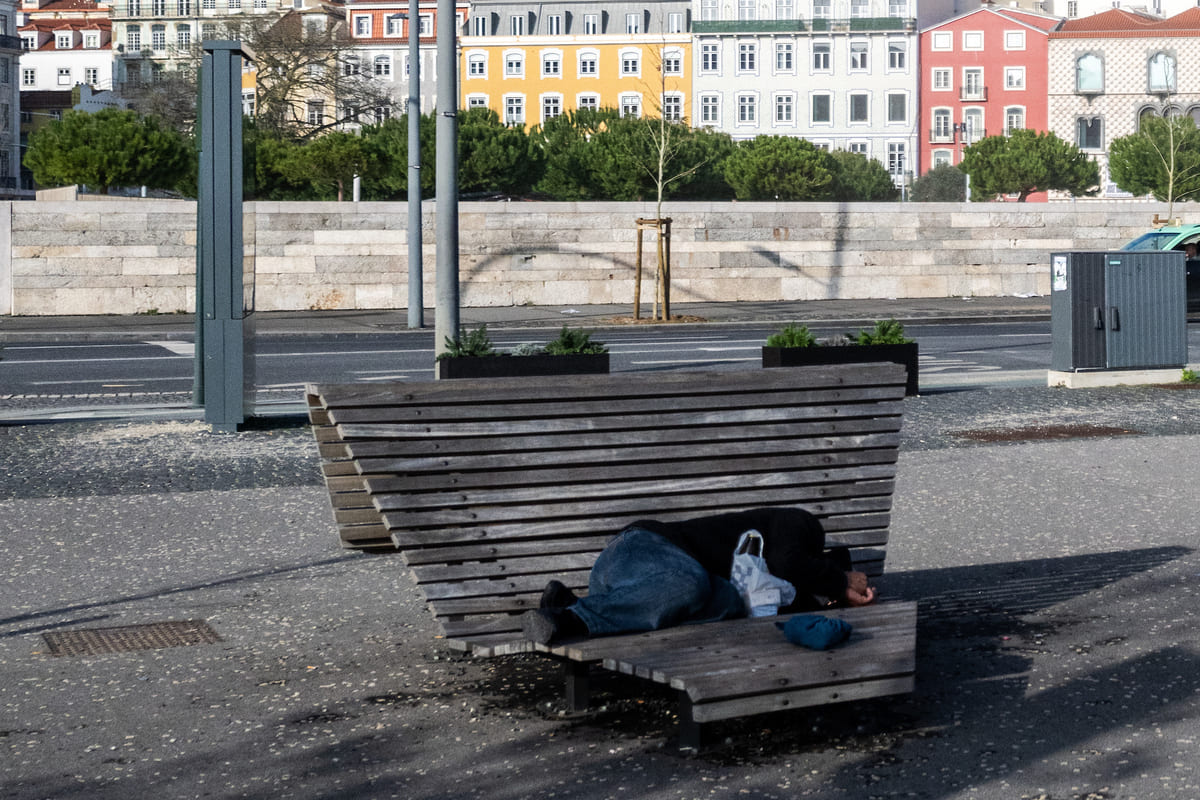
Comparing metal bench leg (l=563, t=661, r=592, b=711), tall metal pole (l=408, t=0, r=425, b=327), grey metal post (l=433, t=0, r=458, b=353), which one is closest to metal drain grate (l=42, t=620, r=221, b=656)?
metal bench leg (l=563, t=661, r=592, b=711)

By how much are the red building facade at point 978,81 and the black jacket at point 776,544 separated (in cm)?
9205

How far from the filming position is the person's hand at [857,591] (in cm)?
501

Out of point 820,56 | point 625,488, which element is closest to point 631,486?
point 625,488

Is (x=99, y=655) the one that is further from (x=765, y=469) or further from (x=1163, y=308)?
(x=1163, y=308)

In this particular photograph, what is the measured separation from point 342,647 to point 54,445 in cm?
613

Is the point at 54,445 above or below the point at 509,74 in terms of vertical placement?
below

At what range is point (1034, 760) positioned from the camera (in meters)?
4.26

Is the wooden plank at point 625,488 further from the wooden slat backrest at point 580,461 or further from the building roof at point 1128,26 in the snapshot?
the building roof at point 1128,26

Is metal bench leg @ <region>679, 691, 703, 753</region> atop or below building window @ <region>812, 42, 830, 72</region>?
below

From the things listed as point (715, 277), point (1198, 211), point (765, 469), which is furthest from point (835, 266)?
point (765, 469)

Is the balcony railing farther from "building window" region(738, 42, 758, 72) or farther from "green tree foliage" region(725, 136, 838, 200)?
"green tree foliage" region(725, 136, 838, 200)

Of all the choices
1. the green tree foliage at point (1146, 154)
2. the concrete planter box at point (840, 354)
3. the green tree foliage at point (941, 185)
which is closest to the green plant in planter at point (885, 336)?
the concrete planter box at point (840, 354)

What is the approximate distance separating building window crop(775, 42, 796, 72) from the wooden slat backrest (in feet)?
304

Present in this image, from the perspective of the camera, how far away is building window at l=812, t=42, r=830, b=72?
312 feet
